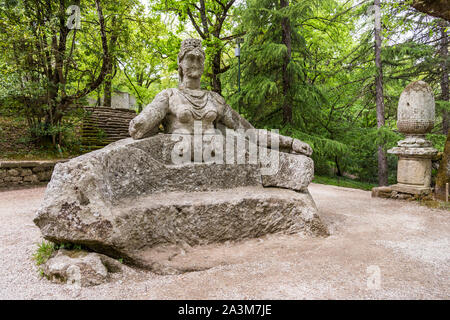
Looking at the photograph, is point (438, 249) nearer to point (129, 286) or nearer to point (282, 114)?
point (129, 286)

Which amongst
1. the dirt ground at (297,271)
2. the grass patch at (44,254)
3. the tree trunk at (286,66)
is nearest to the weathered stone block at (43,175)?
the dirt ground at (297,271)

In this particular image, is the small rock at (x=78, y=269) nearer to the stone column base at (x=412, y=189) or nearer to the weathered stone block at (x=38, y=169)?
the stone column base at (x=412, y=189)

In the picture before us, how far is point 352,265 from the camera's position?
2.26 m

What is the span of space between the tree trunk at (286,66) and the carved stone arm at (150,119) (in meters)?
5.12

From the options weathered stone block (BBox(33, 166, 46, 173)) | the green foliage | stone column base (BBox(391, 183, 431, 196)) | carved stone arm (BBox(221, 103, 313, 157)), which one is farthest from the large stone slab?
weathered stone block (BBox(33, 166, 46, 173))

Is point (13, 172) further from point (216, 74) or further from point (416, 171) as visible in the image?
point (416, 171)

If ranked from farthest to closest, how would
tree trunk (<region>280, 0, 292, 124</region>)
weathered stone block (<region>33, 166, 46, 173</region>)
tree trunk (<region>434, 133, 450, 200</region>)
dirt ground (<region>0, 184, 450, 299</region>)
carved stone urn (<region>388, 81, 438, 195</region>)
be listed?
tree trunk (<region>280, 0, 292, 124</region>)
weathered stone block (<region>33, 166, 46, 173</region>)
carved stone urn (<region>388, 81, 438, 195</region>)
tree trunk (<region>434, 133, 450, 200</region>)
dirt ground (<region>0, 184, 450, 299</region>)

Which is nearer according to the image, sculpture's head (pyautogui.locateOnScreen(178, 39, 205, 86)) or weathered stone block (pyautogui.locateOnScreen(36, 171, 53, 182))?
sculpture's head (pyautogui.locateOnScreen(178, 39, 205, 86))

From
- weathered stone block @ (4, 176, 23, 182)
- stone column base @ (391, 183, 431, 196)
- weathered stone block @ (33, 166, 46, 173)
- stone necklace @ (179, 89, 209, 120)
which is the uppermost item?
stone necklace @ (179, 89, 209, 120)

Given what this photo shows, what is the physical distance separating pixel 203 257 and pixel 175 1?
400 inches

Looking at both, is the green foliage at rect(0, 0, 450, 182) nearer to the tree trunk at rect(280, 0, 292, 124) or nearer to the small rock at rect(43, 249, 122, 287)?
the tree trunk at rect(280, 0, 292, 124)

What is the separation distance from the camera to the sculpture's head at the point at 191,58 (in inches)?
127

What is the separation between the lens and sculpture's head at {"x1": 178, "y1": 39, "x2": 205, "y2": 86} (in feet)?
10.6

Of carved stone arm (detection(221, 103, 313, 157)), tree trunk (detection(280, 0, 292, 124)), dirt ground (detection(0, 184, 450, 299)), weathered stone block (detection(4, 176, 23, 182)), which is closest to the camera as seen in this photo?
dirt ground (detection(0, 184, 450, 299))
